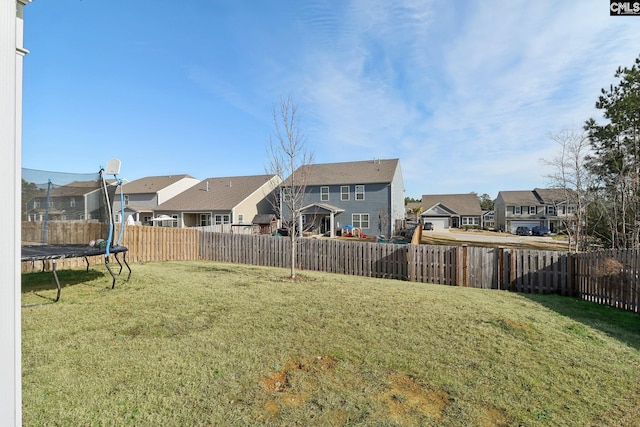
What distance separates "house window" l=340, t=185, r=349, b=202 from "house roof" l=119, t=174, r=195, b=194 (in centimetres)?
2131

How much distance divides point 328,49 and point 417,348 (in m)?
10.9

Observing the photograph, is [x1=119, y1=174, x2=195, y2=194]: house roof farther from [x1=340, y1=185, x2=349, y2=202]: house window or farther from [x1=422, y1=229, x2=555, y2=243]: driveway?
[x1=422, y1=229, x2=555, y2=243]: driveway

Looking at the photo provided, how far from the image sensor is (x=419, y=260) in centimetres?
992

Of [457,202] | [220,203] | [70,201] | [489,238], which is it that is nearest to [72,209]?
[70,201]

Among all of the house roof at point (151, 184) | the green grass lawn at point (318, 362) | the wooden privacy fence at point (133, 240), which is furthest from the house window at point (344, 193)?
the green grass lawn at point (318, 362)

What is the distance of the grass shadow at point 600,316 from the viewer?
4971mm

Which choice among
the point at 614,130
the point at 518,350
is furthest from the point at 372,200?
the point at 518,350

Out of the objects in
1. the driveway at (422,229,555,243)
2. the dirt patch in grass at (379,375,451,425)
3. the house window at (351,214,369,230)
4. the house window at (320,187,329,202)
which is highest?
the house window at (320,187,329,202)

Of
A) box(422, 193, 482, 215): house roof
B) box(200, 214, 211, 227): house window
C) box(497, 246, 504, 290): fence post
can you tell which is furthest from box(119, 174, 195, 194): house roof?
box(422, 193, 482, 215): house roof

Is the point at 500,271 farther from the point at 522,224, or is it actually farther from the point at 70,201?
the point at 522,224

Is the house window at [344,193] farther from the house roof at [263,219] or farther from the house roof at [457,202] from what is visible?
the house roof at [457,202]

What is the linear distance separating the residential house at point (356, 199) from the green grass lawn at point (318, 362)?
2383 centimetres

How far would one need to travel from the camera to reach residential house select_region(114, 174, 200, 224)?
117 ft

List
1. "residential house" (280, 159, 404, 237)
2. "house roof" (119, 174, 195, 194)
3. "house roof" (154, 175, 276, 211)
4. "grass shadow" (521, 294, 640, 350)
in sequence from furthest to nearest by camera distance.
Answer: "house roof" (119, 174, 195, 194) → "house roof" (154, 175, 276, 211) → "residential house" (280, 159, 404, 237) → "grass shadow" (521, 294, 640, 350)
